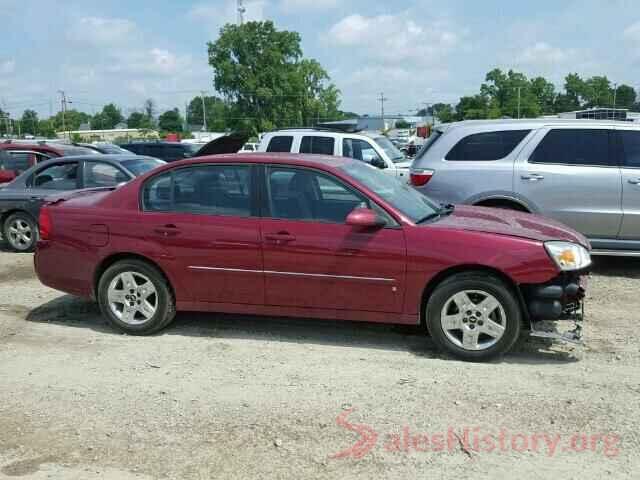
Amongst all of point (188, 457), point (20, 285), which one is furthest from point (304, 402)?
point (20, 285)

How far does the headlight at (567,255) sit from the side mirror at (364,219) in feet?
4.16

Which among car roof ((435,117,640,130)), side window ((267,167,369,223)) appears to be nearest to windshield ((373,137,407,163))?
car roof ((435,117,640,130))

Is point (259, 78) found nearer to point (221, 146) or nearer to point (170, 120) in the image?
point (170, 120)

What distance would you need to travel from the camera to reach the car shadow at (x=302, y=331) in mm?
5312

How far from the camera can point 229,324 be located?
6152 mm

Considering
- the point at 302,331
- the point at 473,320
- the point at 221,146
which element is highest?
the point at 221,146

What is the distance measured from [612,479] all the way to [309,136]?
30.9ft

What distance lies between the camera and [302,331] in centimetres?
589

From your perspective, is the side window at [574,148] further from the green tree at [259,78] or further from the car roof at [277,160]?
the green tree at [259,78]

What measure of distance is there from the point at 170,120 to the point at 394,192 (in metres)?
134

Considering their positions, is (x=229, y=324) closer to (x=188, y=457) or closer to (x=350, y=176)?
(x=350, y=176)

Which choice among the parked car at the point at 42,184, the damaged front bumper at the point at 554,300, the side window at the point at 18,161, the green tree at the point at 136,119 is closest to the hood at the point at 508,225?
the damaged front bumper at the point at 554,300

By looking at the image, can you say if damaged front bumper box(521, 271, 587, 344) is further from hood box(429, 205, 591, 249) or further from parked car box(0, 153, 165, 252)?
parked car box(0, 153, 165, 252)

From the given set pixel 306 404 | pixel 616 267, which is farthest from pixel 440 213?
pixel 616 267
